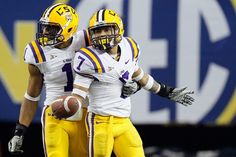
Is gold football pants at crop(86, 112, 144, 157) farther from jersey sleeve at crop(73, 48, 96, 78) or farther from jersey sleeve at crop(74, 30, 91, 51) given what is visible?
jersey sleeve at crop(74, 30, 91, 51)

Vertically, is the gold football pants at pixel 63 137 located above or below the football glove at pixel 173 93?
below

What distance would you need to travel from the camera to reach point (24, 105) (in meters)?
5.29

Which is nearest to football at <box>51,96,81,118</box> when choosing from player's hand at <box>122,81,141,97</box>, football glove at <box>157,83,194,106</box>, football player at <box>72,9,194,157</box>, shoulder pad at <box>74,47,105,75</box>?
football player at <box>72,9,194,157</box>

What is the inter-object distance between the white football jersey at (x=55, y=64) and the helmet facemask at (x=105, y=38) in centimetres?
21

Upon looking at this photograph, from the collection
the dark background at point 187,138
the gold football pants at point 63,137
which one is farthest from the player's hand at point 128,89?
the dark background at point 187,138

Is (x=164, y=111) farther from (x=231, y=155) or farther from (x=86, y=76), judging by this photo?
(x=86, y=76)

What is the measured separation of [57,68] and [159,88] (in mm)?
650

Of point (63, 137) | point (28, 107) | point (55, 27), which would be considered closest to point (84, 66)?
point (55, 27)

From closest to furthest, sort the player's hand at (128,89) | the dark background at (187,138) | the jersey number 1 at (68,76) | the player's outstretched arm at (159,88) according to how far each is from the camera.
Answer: the player's hand at (128,89) → the jersey number 1 at (68,76) → the player's outstretched arm at (159,88) → the dark background at (187,138)

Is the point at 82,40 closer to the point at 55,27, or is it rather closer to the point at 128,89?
the point at 55,27

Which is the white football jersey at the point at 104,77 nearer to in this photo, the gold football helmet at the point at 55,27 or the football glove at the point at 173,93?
the gold football helmet at the point at 55,27

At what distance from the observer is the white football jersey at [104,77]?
A: 16.0 feet

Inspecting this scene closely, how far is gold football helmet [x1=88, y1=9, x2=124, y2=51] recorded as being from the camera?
4906 mm

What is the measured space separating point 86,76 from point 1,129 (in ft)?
8.44
